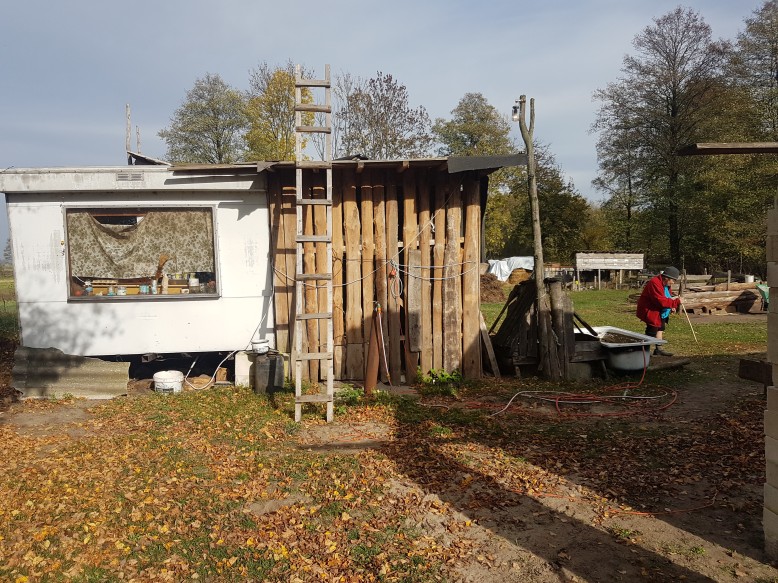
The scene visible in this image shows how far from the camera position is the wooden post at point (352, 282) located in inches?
371

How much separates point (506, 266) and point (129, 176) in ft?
104

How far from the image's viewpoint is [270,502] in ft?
16.9

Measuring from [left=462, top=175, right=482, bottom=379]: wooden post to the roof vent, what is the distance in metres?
5.38

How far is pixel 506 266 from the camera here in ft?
126

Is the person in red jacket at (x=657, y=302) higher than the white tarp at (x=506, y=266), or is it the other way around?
the white tarp at (x=506, y=266)

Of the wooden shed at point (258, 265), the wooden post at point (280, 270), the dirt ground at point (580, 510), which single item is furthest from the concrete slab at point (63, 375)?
the wooden post at point (280, 270)

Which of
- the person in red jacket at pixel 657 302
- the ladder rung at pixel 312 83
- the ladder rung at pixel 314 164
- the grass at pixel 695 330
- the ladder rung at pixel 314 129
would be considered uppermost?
the ladder rung at pixel 312 83

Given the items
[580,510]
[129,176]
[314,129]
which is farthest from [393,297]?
[580,510]

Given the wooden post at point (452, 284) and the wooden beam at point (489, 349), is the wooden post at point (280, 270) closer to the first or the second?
the wooden post at point (452, 284)

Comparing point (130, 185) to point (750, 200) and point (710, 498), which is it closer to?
point (710, 498)

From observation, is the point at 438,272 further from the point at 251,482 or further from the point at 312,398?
the point at 251,482

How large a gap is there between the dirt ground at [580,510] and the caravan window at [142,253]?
2.85 metres

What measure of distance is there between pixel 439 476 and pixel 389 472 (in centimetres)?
51

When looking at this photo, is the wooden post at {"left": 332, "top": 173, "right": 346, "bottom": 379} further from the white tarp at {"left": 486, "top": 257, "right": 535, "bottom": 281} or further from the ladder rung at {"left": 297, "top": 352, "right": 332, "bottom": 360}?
the white tarp at {"left": 486, "top": 257, "right": 535, "bottom": 281}
